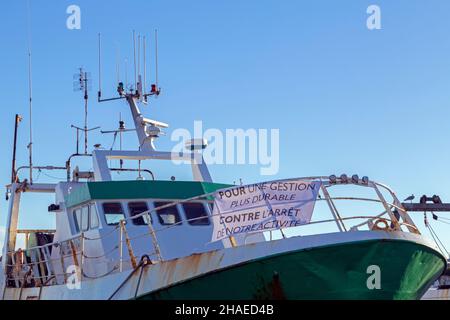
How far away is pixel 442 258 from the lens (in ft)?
50.2

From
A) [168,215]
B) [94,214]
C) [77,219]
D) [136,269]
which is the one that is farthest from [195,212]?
[136,269]

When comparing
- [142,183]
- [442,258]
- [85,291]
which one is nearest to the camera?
[442,258]

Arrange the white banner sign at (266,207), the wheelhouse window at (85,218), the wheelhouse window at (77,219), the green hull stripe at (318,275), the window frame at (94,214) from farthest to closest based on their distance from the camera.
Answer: the wheelhouse window at (77,219), the wheelhouse window at (85,218), the window frame at (94,214), the white banner sign at (266,207), the green hull stripe at (318,275)

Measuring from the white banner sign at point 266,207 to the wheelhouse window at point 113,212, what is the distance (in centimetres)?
390

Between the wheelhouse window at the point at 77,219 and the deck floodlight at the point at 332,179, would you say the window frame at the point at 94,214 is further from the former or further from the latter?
the deck floodlight at the point at 332,179

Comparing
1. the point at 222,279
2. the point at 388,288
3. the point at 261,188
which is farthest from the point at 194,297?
the point at 388,288

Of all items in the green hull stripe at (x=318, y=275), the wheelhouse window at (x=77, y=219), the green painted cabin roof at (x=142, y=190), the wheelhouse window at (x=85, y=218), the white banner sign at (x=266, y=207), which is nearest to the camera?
the green hull stripe at (x=318, y=275)

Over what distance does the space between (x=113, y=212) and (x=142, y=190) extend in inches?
27.8

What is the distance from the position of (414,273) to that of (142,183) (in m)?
6.08

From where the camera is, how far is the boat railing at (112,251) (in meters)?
14.7

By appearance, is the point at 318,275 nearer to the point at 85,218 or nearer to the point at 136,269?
the point at 136,269

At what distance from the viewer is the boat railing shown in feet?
48.1

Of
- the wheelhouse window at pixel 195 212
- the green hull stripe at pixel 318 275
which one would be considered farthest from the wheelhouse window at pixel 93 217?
the green hull stripe at pixel 318 275
